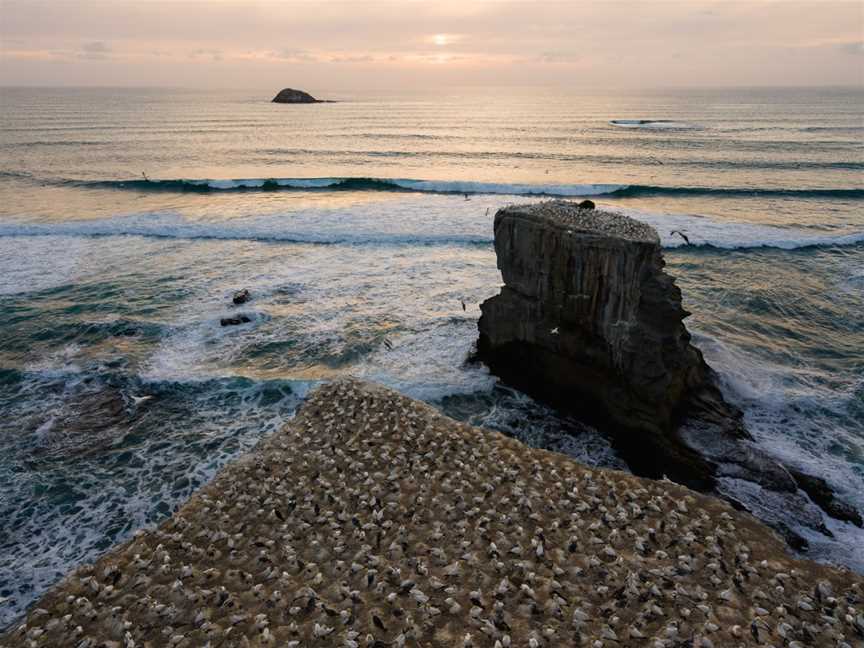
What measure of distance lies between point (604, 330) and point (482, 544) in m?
7.48

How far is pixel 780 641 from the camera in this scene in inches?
308

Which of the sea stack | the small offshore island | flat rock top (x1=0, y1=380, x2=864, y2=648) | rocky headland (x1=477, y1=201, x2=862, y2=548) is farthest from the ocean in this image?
the sea stack

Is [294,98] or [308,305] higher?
[294,98]

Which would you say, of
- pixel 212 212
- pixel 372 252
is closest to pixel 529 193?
pixel 372 252

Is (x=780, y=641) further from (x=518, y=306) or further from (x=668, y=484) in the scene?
(x=518, y=306)

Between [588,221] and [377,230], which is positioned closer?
[588,221]

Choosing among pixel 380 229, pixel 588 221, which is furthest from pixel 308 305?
pixel 588 221

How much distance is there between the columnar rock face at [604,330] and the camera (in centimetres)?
1406

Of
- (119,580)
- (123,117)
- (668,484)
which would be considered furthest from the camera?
(123,117)

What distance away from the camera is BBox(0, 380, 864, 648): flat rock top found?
805cm

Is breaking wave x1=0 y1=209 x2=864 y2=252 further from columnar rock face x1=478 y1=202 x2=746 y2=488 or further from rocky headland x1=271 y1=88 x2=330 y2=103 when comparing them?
rocky headland x1=271 y1=88 x2=330 y2=103

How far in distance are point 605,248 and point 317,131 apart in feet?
270

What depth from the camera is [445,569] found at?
29.7ft

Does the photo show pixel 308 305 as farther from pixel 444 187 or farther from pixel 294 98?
pixel 294 98
